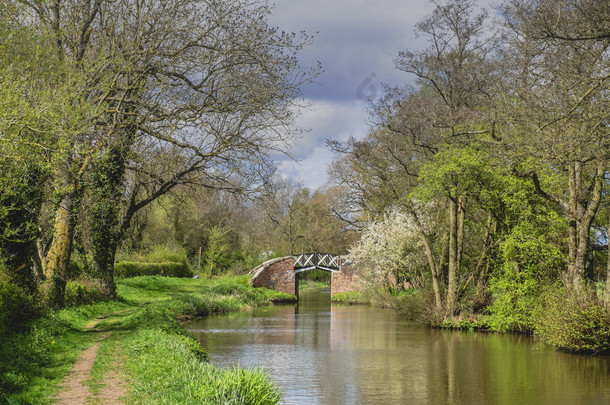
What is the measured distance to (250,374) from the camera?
23.1ft

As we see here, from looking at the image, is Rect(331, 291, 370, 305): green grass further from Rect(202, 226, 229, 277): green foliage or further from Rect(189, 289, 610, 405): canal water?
Rect(189, 289, 610, 405): canal water

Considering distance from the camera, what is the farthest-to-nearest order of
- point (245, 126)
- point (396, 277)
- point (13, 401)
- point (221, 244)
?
point (221, 244)
point (396, 277)
point (245, 126)
point (13, 401)

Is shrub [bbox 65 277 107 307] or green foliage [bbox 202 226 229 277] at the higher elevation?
green foliage [bbox 202 226 229 277]

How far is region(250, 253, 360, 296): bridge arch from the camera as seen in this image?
3906 centimetres

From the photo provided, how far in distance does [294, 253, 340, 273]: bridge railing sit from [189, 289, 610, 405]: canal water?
54.2 feet

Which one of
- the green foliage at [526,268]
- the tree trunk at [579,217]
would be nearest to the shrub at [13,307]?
the tree trunk at [579,217]

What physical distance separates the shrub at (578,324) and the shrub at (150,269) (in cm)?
2045

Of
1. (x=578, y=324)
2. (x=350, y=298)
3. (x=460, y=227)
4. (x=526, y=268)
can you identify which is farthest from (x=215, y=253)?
(x=578, y=324)

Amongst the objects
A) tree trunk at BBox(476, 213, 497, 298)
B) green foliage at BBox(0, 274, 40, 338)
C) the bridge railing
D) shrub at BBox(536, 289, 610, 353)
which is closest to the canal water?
shrub at BBox(536, 289, 610, 353)

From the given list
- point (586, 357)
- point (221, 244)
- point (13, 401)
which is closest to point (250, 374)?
point (13, 401)

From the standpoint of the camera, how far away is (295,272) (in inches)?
1578

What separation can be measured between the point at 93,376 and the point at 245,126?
9493mm

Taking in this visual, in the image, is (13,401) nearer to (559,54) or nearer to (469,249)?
(559,54)

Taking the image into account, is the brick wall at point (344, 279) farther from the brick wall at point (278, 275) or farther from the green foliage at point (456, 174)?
the green foliage at point (456, 174)
